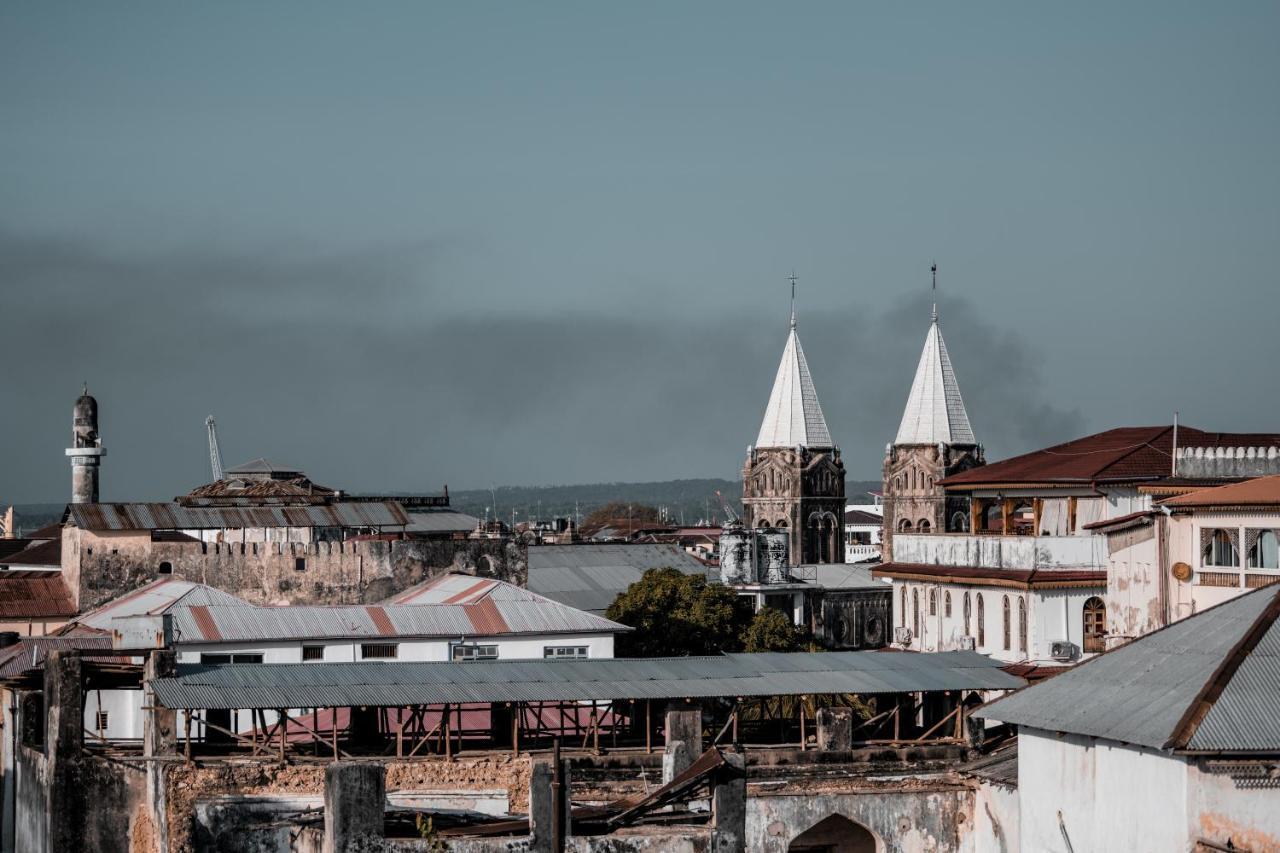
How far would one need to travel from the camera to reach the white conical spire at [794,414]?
132m

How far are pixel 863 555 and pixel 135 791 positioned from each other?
11306 cm

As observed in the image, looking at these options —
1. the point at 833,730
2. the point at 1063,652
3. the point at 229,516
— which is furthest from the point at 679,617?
the point at 833,730

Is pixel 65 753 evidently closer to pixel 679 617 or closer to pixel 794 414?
pixel 679 617

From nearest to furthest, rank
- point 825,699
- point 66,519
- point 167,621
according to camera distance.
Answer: point 167,621 < point 825,699 < point 66,519

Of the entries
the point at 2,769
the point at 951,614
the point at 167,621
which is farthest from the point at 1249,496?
the point at 2,769

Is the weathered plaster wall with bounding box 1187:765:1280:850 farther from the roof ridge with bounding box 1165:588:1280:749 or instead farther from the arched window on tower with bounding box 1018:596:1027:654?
the arched window on tower with bounding box 1018:596:1027:654

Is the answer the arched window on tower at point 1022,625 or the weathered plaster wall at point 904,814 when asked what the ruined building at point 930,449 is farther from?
the weathered plaster wall at point 904,814

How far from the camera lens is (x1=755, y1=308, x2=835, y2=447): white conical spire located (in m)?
132

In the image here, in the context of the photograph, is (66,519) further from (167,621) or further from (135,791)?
(135,791)

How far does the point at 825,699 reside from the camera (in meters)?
46.8

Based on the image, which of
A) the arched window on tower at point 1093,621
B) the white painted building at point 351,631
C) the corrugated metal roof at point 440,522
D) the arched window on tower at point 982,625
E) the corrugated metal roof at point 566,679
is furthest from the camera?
the corrugated metal roof at point 440,522

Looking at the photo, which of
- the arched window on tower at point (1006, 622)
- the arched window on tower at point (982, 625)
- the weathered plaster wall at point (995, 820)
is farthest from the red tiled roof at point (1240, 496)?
the arched window on tower at point (982, 625)

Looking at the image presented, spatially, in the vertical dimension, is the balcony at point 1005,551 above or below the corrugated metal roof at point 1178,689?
above

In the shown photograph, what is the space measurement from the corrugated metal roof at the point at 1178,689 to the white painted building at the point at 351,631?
19.6 meters
